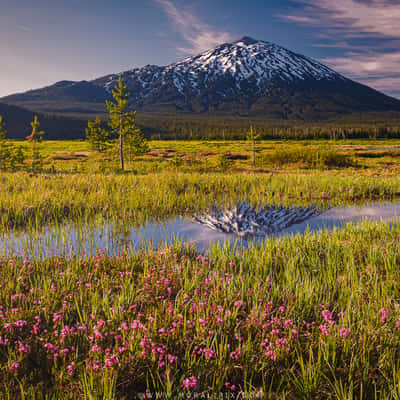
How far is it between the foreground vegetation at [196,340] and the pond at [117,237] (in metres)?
1.76

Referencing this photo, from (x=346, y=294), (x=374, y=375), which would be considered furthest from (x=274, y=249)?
(x=374, y=375)

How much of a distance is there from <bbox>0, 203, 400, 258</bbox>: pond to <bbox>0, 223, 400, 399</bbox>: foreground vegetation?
5.77 feet

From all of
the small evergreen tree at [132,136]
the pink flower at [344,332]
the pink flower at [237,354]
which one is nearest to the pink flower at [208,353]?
the pink flower at [237,354]

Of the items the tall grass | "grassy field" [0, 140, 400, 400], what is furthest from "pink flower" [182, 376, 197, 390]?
the tall grass

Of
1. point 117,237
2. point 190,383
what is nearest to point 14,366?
point 190,383

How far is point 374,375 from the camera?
304 centimetres

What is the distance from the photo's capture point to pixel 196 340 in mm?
3381

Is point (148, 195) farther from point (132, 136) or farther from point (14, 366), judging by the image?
point (132, 136)

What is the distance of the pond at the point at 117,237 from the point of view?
684 cm

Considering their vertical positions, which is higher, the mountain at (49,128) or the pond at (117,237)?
the mountain at (49,128)

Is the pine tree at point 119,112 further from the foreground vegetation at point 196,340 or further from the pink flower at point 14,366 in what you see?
the pink flower at point 14,366

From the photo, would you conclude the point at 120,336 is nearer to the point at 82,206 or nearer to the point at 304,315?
the point at 304,315

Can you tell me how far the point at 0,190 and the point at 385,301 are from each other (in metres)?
14.4

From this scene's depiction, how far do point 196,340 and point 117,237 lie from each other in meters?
5.38
